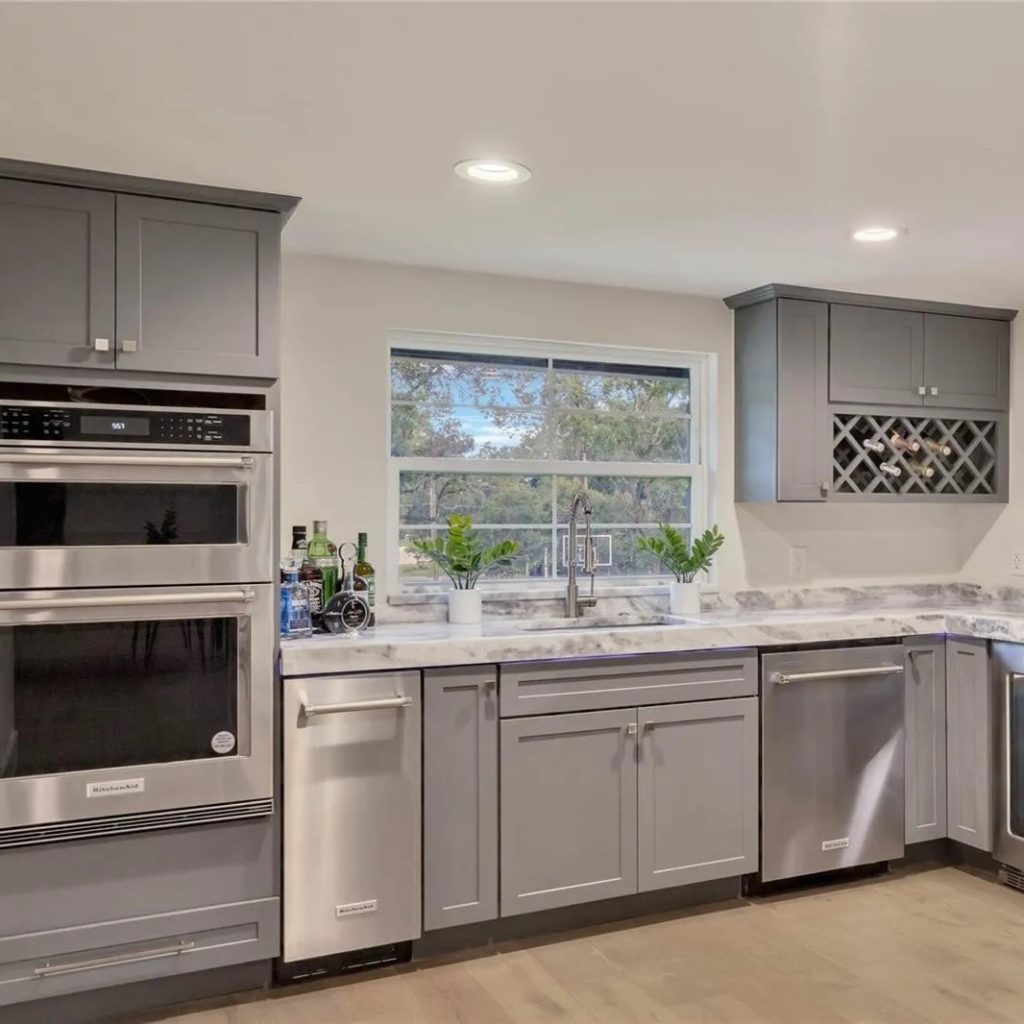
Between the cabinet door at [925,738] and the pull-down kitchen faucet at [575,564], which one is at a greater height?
the pull-down kitchen faucet at [575,564]

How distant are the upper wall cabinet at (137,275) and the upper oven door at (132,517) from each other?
0.25m

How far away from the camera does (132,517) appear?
8.47ft

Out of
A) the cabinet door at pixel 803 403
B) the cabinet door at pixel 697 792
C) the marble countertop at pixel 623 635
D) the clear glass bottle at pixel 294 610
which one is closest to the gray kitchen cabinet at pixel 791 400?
the cabinet door at pixel 803 403

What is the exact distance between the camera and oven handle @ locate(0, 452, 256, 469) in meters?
2.46

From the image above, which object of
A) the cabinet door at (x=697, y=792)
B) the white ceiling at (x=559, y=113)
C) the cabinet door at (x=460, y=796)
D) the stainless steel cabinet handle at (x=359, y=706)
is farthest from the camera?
the cabinet door at (x=697, y=792)

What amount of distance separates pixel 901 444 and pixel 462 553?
1.92m

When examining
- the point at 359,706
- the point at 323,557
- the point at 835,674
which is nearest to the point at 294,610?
the point at 323,557

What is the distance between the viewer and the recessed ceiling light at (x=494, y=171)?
2.48 m

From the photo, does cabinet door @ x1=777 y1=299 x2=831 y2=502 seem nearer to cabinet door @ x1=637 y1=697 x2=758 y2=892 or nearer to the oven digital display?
cabinet door @ x1=637 y1=697 x2=758 y2=892

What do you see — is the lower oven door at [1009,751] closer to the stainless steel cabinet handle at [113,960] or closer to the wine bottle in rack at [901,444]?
the wine bottle in rack at [901,444]

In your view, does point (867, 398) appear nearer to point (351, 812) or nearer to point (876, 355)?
point (876, 355)

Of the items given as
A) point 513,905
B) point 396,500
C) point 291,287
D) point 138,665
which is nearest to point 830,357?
point 396,500

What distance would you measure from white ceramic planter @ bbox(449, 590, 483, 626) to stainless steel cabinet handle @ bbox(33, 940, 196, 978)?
4.16 ft

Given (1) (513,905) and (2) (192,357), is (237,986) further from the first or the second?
(2) (192,357)
